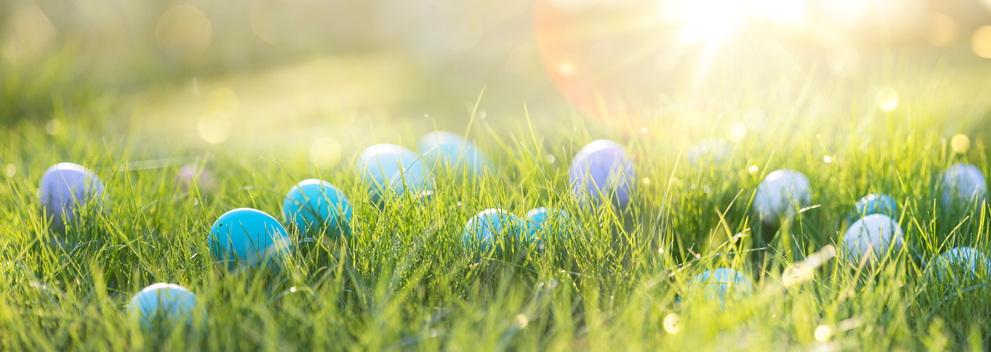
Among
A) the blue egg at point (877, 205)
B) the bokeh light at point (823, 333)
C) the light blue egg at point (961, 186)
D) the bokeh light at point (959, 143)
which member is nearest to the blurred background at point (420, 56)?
the bokeh light at point (959, 143)

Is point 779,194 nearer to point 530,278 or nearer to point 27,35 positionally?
point 530,278

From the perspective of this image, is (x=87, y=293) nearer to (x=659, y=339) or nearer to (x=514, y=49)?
(x=659, y=339)

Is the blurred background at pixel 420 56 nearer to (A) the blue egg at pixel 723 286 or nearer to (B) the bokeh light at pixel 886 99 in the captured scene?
(B) the bokeh light at pixel 886 99

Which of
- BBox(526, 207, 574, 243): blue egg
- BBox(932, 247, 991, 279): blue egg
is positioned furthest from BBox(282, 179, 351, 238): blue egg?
BBox(932, 247, 991, 279): blue egg

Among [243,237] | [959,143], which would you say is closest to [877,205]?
[959,143]

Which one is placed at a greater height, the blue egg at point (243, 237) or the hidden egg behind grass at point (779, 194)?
the blue egg at point (243, 237)

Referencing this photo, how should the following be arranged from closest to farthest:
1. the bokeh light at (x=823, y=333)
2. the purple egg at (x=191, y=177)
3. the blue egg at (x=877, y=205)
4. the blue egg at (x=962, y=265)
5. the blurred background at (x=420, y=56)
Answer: the bokeh light at (x=823, y=333), the blue egg at (x=962, y=265), the blue egg at (x=877, y=205), the purple egg at (x=191, y=177), the blurred background at (x=420, y=56)

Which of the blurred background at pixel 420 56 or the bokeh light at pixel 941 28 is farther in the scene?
the bokeh light at pixel 941 28

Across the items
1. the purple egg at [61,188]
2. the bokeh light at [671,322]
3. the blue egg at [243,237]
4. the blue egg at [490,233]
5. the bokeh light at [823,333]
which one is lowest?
the bokeh light at [823,333]
